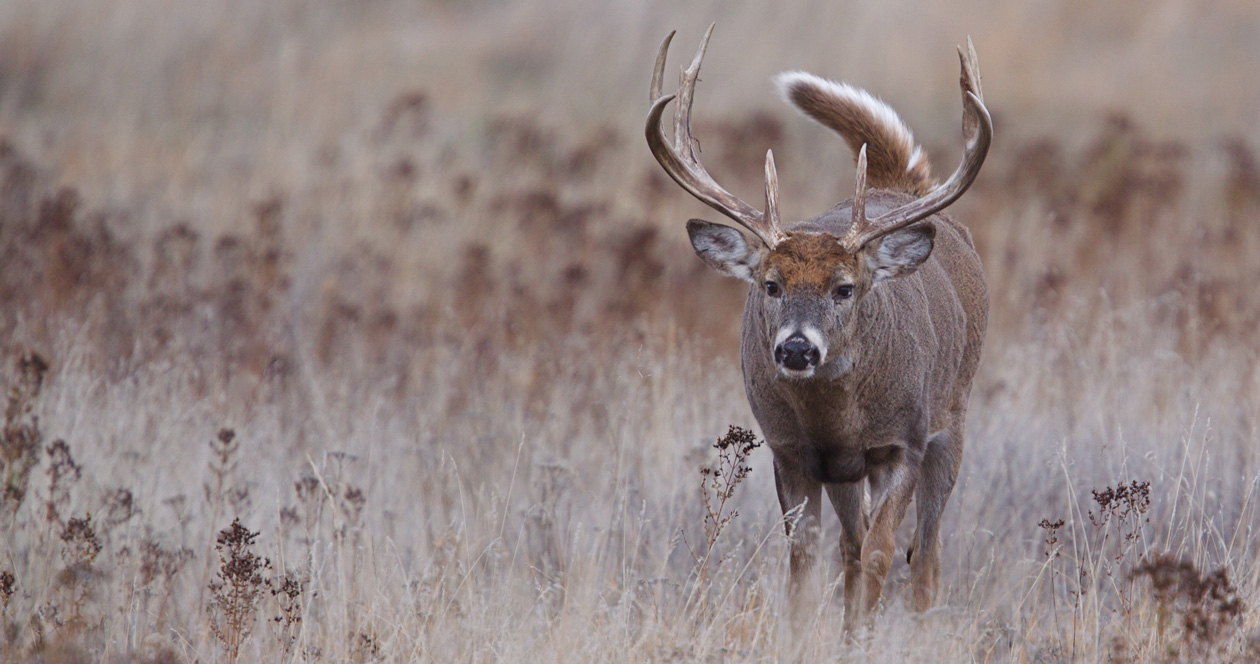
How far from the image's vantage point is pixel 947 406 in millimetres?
6055

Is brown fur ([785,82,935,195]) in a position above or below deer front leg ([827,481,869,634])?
above

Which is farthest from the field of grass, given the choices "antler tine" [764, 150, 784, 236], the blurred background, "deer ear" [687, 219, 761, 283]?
"antler tine" [764, 150, 784, 236]

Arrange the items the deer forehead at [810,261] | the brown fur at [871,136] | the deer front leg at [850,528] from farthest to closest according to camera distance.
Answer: the brown fur at [871,136], the deer front leg at [850,528], the deer forehead at [810,261]

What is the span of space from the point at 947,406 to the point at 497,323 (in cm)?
445

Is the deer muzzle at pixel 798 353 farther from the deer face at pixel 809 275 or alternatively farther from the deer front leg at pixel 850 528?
the deer front leg at pixel 850 528

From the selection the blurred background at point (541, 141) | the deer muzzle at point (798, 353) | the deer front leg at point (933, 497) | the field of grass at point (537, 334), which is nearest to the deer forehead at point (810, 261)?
the deer muzzle at point (798, 353)

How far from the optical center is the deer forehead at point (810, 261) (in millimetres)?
5039

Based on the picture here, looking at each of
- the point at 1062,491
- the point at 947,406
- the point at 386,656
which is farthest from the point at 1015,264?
the point at 386,656

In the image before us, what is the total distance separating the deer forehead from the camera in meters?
5.04

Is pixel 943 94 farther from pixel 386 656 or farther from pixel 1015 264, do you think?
pixel 386 656

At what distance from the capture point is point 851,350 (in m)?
5.16

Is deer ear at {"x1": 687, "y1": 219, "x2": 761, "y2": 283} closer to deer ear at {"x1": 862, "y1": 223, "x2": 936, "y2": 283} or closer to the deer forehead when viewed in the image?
the deer forehead

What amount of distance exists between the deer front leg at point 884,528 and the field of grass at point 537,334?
0.57 ft

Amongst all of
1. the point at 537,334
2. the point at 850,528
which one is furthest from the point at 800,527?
the point at 537,334
